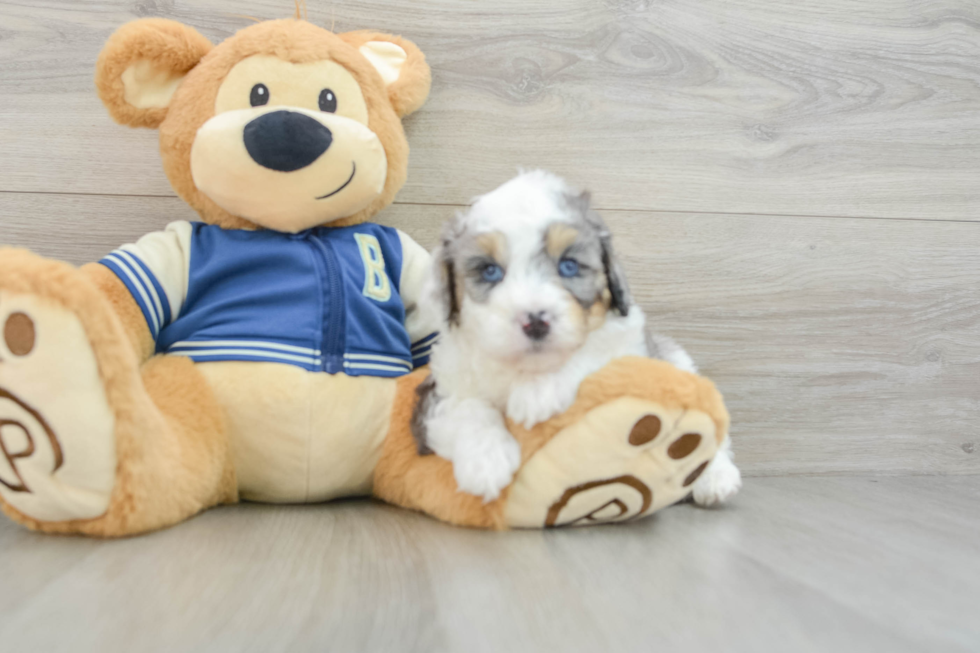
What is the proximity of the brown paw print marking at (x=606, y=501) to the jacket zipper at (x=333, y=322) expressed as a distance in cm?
45

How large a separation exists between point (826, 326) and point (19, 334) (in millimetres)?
1652

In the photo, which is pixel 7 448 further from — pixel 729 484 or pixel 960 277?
pixel 960 277

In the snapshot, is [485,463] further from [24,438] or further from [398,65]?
[398,65]

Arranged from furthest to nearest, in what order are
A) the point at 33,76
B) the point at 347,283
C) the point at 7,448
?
the point at 33,76 → the point at 347,283 → the point at 7,448

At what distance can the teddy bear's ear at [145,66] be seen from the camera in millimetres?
1164

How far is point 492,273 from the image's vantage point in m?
1.03

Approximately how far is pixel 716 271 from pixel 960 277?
0.65m

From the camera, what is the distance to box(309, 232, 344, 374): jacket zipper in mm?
1202

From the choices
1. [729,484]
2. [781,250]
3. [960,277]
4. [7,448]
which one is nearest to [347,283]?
[7,448]

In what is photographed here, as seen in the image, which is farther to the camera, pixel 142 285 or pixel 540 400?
pixel 142 285

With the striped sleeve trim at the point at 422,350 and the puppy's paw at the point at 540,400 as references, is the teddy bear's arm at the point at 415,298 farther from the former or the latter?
the puppy's paw at the point at 540,400

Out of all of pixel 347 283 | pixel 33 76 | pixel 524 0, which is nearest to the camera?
pixel 347 283

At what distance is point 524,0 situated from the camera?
1.54 metres

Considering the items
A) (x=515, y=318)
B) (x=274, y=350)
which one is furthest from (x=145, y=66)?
(x=515, y=318)
